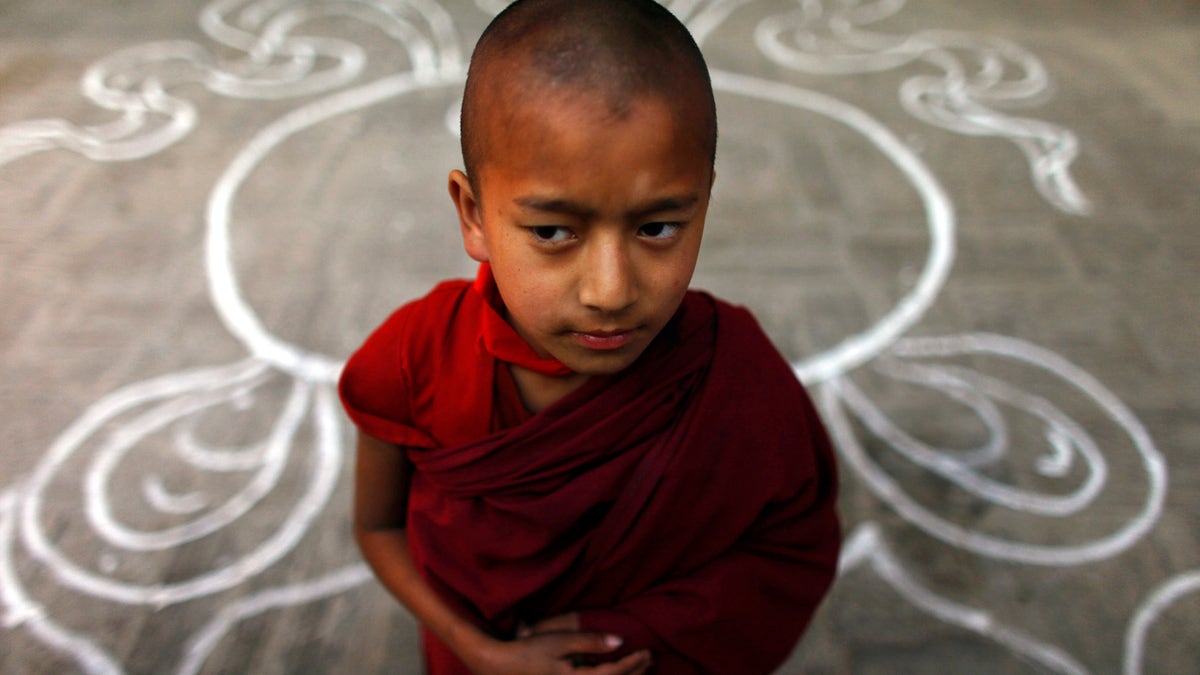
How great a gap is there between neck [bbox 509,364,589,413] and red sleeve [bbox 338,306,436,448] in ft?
0.32

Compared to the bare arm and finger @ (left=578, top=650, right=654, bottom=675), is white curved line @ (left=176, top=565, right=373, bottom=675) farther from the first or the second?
finger @ (left=578, top=650, right=654, bottom=675)

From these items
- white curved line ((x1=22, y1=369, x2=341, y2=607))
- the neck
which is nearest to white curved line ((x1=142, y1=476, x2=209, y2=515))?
white curved line ((x1=22, y1=369, x2=341, y2=607))

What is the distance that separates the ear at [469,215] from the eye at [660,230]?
13 cm

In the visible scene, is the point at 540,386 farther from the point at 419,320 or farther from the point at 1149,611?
the point at 1149,611

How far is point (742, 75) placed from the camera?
7.69 ft

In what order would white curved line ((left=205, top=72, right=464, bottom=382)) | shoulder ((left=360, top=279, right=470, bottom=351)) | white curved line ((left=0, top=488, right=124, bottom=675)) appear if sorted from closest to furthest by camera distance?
shoulder ((left=360, top=279, right=470, bottom=351)) → white curved line ((left=0, top=488, right=124, bottom=675)) → white curved line ((left=205, top=72, right=464, bottom=382))

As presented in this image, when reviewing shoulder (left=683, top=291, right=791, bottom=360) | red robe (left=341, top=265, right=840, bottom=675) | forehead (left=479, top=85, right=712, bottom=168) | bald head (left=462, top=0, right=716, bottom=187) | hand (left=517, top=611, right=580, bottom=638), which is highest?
bald head (left=462, top=0, right=716, bottom=187)

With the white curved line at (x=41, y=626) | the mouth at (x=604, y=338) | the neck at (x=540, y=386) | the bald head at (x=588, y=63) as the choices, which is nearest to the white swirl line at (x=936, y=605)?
the neck at (x=540, y=386)

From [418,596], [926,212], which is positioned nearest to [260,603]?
[418,596]

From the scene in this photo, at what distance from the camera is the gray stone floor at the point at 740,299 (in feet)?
4.11

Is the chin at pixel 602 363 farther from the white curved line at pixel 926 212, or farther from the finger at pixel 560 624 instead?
the white curved line at pixel 926 212

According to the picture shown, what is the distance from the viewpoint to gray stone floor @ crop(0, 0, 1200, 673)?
1252mm

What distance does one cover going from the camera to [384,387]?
2.52 ft

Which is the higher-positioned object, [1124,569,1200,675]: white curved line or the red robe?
the red robe
